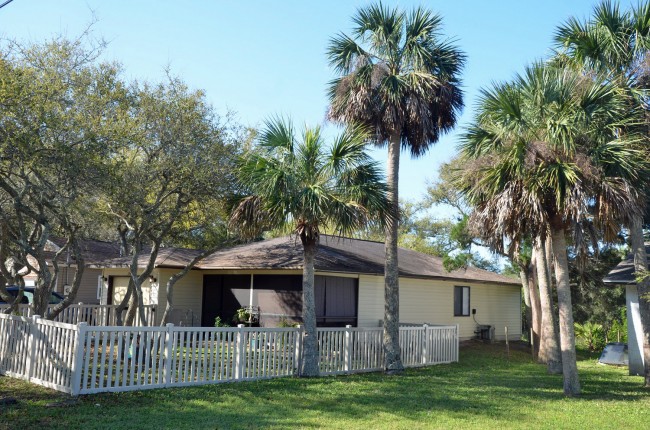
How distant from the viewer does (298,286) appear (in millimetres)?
18922

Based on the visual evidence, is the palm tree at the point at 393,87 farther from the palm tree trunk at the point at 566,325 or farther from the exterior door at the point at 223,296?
the exterior door at the point at 223,296

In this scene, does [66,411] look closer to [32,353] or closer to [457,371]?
[32,353]

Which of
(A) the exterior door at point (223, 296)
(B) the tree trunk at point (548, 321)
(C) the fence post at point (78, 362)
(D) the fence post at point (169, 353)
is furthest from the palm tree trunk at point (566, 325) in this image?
(A) the exterior door at point (223, 296)

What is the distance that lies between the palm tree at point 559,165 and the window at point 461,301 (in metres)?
12.7

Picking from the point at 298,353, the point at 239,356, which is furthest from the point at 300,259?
the point at 239,356

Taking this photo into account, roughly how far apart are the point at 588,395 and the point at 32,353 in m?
10.6

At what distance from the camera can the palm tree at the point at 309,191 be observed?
12859 mm

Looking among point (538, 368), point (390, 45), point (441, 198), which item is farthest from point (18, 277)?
point (441, 198)

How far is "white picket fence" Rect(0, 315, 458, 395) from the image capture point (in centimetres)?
1031

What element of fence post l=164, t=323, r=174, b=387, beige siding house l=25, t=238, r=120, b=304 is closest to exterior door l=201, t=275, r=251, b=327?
beige siding house l=25, t=238, r=120, b=304

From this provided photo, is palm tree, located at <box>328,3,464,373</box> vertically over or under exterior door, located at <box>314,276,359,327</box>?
over

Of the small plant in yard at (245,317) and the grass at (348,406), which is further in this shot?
the small plant in yard at (245,317)

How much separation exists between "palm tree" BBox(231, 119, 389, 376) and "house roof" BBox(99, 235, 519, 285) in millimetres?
3760

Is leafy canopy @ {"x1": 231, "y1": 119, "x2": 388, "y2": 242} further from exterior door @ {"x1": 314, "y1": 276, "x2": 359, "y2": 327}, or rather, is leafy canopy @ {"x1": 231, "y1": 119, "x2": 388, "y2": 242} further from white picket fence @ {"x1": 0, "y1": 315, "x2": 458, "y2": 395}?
exterior door @ {"x1": 314, "y1": 276, "x2": 359, "y2": 327}
